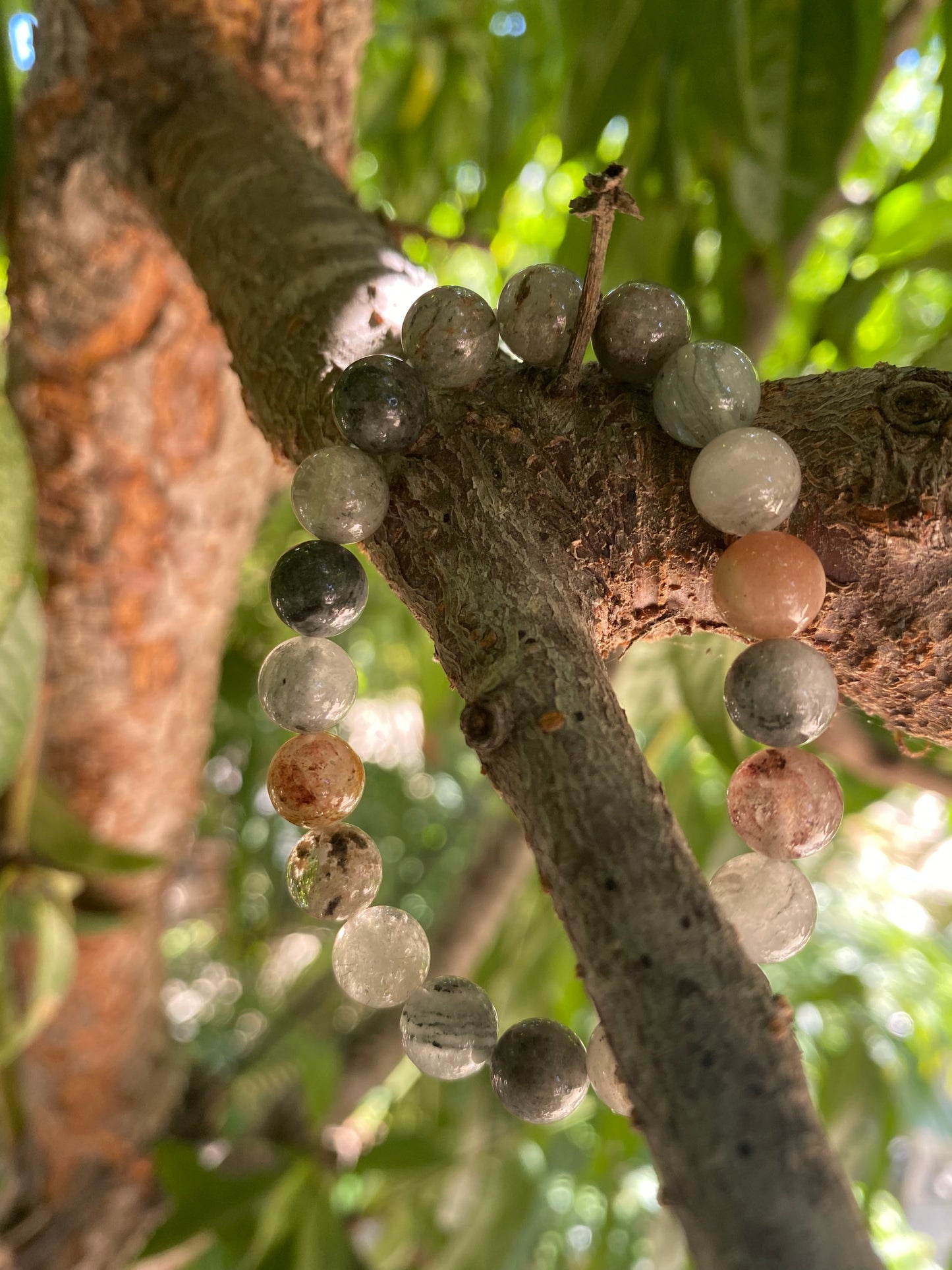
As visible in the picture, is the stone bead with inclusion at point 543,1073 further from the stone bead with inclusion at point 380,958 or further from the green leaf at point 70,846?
→ the green leaf at point 70,846

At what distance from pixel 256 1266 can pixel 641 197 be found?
3.10 feet

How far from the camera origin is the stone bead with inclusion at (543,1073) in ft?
1.15

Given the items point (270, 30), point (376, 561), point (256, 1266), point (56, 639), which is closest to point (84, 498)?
point (56, 639)

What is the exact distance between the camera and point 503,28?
1.14 meters

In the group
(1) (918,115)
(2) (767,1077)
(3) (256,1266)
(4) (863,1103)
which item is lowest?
(4) (863,1103)

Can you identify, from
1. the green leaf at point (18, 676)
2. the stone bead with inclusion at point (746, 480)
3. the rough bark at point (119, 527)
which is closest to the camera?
the stone bead with inclusion at point (746, 480)

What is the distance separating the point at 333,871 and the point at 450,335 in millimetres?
206

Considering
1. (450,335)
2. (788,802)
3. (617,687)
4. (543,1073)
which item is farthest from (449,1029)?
(617,687)

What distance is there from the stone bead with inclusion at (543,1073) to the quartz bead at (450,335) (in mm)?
228

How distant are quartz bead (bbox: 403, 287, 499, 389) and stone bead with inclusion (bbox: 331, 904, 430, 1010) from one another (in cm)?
21

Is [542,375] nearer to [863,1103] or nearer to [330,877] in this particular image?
[330,877]

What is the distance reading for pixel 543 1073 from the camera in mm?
351

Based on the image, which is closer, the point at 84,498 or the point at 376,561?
the point at 376,561

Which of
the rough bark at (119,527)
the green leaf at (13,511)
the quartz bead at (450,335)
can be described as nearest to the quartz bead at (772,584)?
the quartz bead at (450,335)
